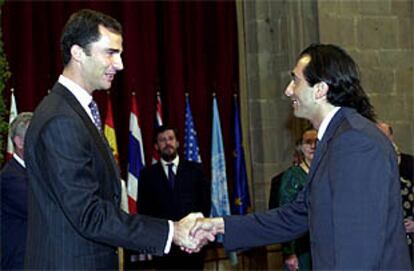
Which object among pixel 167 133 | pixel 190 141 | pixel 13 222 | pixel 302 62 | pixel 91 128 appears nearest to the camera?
pixel 91 128

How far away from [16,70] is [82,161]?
456 centimetres

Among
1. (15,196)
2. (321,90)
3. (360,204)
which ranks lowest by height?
(15,196)

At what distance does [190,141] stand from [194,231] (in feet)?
13.0

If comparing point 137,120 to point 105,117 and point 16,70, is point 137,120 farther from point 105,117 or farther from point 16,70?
point 16,70

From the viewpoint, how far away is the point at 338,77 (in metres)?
3.13

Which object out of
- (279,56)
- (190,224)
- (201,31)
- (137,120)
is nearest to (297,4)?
(279,56)

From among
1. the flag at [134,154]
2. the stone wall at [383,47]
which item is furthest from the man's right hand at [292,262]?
the stone wall at [383,47]

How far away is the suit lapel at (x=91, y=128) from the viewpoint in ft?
9.87

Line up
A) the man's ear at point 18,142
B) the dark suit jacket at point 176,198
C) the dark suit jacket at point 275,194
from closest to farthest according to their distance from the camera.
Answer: the man's ear at point 18,142 < the dark suit jacket at point 275,194 < the dark suit jacket at point 176,198

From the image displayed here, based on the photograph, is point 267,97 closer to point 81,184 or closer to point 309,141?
point 309,141

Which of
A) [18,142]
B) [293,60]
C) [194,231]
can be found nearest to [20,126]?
[18,142]

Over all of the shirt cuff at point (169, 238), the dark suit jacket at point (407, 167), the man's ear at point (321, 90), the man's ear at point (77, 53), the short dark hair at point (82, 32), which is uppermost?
the short dark hair at point (82, 32)

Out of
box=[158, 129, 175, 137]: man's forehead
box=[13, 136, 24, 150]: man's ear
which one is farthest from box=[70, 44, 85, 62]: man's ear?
box=[158, 129, 175, 137]: man's forehead

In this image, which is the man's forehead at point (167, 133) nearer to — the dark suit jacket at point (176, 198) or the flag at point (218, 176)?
the dark suit jacket at point (176, 198)
